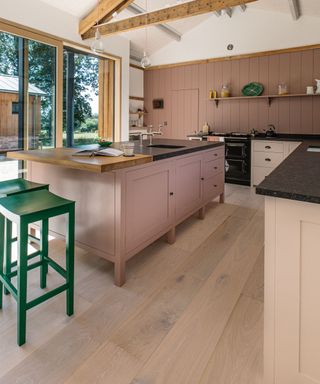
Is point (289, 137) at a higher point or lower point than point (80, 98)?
lower

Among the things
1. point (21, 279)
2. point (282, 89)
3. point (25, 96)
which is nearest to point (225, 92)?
point (282, 89)

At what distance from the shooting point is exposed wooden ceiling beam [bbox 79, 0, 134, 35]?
4.55 metres

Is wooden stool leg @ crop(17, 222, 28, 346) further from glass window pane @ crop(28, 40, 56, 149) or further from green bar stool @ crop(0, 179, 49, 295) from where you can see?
glass window pane @ crop(28, 40, 56, 149)

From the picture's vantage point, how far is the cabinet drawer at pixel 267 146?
498 cm

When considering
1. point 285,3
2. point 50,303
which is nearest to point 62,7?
point 285,3

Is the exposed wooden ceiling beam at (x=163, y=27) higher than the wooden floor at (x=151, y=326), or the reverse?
the exposed wooden ceiling beam at (x=163, y=27)

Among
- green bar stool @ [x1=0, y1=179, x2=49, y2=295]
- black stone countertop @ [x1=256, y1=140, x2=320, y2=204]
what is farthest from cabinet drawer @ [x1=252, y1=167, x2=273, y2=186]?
green bar stool @ [x1=0, y1=179, x2=49, y2=295]

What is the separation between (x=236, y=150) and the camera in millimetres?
5387

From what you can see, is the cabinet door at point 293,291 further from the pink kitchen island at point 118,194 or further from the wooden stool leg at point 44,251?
the wooden stool leg at point 44,251

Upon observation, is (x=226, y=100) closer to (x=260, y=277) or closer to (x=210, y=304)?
(x=260, y=277)

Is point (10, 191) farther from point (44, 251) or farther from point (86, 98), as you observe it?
point (86, 98)

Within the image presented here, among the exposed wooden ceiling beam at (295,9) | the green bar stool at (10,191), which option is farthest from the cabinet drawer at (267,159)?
the green bar stool at (10,191)

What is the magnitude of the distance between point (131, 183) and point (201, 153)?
1417 millimetres

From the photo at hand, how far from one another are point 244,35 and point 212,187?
378 centimetres
